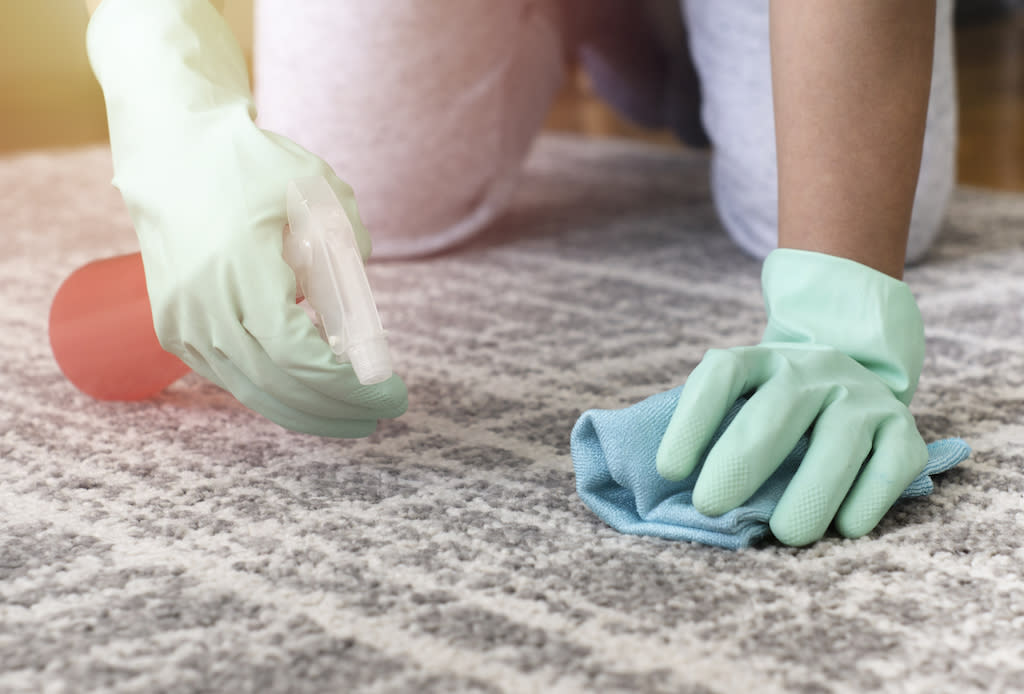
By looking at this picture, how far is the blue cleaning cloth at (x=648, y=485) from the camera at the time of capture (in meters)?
0.44

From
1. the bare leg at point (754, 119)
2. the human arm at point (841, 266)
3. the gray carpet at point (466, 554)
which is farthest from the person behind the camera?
the bare leg at point (754, 119)

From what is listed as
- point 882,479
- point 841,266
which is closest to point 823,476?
point 882,479

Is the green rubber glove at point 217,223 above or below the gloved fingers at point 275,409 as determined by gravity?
above

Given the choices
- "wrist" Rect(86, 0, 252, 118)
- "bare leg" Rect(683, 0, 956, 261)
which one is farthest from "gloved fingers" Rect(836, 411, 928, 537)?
"bare leg" Rect(683, 0, 956, 261)

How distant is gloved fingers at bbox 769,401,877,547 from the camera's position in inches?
17.3

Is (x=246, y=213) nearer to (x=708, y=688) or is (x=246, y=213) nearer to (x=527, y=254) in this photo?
(x=708, y=688)

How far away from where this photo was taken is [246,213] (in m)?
0.47

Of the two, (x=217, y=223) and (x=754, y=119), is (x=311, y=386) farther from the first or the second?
(x=754, y=119)

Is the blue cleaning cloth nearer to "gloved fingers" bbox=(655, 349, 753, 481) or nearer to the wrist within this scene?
"gloved fingers" bbox=(655, 349, 753, 481)

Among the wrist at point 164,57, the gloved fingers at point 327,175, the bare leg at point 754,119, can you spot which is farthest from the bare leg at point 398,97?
the gloved fingers at point 327,175

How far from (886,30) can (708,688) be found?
0.37 metres

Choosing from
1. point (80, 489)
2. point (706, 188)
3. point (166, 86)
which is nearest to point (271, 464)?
point (80, 489)

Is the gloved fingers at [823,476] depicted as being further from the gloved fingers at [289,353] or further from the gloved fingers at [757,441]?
the gloved fingers at [289,353]

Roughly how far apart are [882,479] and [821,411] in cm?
4
